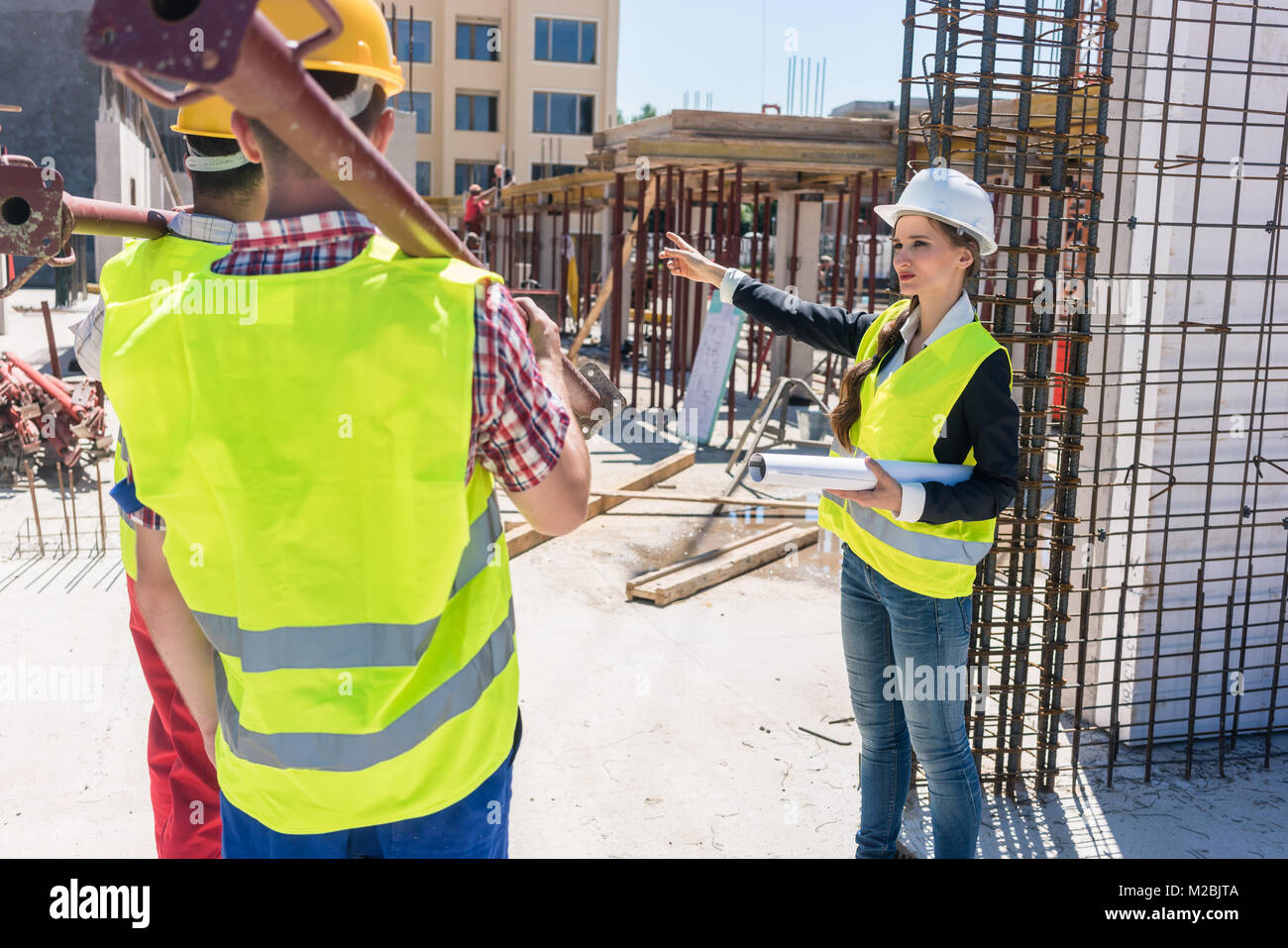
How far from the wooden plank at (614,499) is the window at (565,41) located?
32.7 m

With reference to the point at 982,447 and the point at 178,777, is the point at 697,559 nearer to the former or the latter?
the point at 982,447

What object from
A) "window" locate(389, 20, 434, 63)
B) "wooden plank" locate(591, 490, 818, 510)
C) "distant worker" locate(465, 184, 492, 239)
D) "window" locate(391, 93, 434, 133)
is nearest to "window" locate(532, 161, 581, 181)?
"window" locate(391, 93, 434, 133)

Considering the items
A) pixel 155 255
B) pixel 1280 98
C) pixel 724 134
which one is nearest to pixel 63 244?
pixel 155 255

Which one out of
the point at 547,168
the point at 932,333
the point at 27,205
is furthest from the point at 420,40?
the point at 27,205

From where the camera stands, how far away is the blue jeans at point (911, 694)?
9.34 feet

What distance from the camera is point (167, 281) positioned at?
2.45 meters

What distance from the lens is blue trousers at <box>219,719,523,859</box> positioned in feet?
5.51

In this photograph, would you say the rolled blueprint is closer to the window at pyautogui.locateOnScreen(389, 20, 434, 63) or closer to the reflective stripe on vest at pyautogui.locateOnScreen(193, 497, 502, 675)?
the reflective stripe on vest at pyautogui.locateOnScreen(193, 497, 502, 675)

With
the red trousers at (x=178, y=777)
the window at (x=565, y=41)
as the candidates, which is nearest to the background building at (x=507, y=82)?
the window at (x=565, y=41)

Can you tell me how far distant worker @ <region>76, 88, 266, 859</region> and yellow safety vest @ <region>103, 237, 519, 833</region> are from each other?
468 millimetres

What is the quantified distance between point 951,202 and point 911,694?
4.31ft

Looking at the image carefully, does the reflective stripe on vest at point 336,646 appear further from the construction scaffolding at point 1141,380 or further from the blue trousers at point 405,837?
the construction scaffolding at point 1141,380
